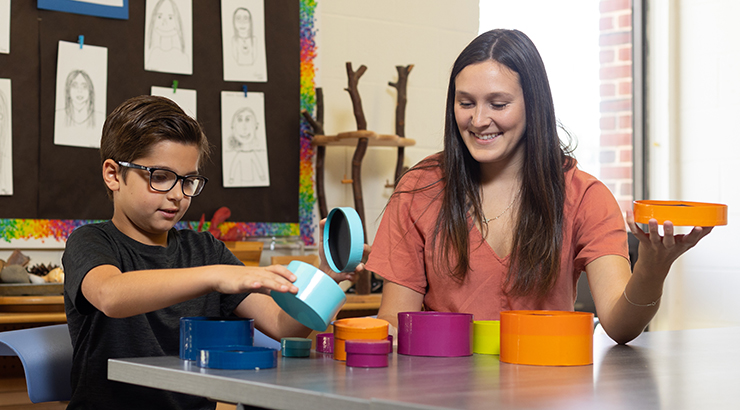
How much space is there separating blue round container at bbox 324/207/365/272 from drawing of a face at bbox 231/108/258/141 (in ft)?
4.93

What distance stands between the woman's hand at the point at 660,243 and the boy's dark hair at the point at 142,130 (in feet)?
2.51

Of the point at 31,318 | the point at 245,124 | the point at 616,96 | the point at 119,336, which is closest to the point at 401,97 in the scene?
the point at 245,124

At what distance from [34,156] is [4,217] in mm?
200

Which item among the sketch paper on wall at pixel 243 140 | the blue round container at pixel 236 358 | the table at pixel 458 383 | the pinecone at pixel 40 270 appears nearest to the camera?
the table at pixel 458 383

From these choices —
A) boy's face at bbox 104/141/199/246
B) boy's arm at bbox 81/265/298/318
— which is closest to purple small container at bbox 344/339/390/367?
boy's arm at bbox 81/265/298/318

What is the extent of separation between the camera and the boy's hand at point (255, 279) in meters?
0.85

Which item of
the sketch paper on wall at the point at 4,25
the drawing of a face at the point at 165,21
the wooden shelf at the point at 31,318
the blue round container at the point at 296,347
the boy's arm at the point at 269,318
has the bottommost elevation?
the wooden shelf at the point at 31,318

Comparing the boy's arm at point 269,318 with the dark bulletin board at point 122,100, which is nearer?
the boy's arm at point 269,318

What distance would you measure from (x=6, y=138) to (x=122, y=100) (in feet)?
1.19

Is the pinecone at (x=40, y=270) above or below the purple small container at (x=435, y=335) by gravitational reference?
below

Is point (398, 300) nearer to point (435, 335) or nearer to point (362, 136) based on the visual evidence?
point (435, 335)

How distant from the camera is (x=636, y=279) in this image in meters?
1.12

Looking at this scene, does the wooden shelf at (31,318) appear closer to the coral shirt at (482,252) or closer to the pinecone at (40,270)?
the pinecone at (40,270)

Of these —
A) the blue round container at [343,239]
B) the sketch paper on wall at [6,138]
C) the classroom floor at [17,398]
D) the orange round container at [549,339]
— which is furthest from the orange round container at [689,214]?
the sketch paper on wall at [6,138]
